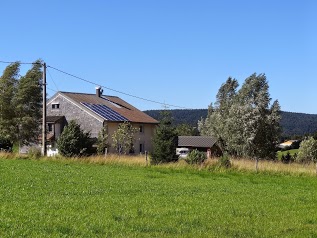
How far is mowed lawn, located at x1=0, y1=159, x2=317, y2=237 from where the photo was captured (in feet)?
30.9

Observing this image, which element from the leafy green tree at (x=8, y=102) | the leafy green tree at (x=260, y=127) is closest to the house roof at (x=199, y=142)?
the leafy green tree at (x=260, y=127)

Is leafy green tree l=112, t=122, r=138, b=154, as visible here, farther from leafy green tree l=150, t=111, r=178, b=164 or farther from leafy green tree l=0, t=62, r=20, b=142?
leafy green tree l=150, t=111, r=178, b=164

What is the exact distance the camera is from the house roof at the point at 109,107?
59125 mm

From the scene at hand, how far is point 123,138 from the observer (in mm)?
52875

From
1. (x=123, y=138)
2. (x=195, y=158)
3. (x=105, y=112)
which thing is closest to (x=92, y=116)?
(x=105, y=112)

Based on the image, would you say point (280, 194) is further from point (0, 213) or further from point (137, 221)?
point (0, 213)

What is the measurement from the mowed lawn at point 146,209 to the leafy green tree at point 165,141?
17809 millimetres

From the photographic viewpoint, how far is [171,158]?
37750mm

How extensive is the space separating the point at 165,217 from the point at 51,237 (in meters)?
3.50

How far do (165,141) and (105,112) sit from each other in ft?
76.2

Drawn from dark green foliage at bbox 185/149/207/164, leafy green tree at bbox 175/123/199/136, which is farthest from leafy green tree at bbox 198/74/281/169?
leafy green tree at bbox 175/123/199/136

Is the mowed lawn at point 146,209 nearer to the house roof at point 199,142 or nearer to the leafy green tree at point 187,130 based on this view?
the house roof at point 199,142

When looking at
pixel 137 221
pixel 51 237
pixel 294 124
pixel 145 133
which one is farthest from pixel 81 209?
pixel 294 124

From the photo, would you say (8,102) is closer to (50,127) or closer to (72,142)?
(50,127)
